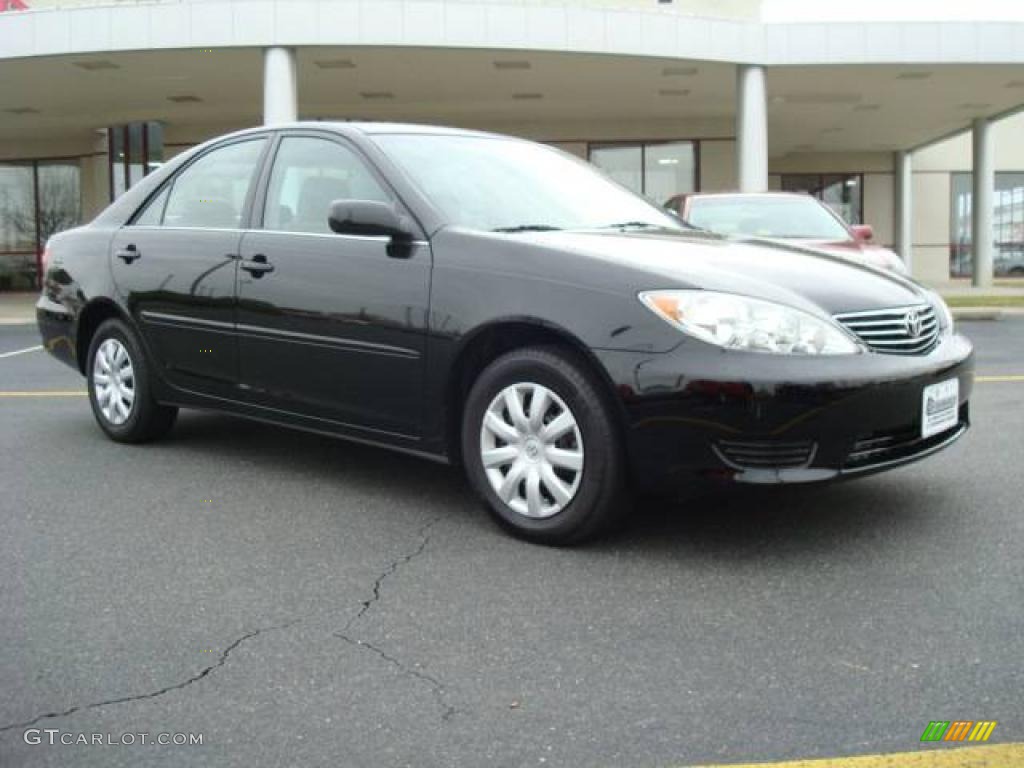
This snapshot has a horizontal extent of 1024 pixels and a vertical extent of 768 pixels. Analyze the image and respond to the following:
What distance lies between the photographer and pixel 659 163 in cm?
2567

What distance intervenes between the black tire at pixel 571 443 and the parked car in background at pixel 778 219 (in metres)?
5.95

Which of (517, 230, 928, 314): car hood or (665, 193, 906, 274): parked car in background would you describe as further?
(665, 193, 906, 274): parked car in background

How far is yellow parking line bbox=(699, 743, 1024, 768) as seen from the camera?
2297mm

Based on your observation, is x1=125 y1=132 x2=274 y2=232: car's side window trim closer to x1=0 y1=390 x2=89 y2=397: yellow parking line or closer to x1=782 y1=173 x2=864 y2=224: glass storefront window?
x1=0 y1=390 x2=89 y2=397: yellow parking line

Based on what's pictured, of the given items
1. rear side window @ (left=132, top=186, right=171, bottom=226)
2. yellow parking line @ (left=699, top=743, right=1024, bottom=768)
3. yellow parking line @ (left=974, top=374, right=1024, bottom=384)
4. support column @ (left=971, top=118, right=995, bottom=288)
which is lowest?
yellow parking line @ (left=699, top=743, right=1024, bottom=768)

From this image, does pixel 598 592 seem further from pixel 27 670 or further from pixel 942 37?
pixel 942 37

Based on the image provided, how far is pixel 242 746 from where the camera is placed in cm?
242

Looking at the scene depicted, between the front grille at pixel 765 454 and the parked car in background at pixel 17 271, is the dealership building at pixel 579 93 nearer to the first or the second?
the parked car in background at pixel 17 271

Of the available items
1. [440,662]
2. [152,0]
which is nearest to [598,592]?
[440,662]

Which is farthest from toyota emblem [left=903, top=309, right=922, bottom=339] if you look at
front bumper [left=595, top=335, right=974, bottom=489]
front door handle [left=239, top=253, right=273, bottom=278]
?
front door handle [left=239, top=253, right=273, bottom=278]

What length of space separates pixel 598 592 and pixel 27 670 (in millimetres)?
1601

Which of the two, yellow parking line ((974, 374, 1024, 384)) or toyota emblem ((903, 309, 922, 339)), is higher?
toyota emblem ((903, 309, 922, 339))

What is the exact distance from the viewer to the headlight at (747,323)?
11.6 ft

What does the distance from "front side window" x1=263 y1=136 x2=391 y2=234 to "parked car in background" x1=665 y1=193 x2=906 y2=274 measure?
5.30 m
